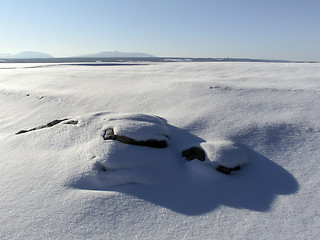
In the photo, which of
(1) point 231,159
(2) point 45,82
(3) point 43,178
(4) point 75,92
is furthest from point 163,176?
(2) point 45,82

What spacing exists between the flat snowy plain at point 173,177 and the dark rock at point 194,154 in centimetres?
8

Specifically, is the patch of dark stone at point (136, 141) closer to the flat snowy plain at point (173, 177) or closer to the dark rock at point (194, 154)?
the flat snowy plain at point (173, 177)

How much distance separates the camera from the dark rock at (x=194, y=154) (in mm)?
2740

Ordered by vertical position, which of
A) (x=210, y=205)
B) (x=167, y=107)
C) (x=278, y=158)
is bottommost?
(x=210, y=205)

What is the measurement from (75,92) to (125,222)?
465 cm

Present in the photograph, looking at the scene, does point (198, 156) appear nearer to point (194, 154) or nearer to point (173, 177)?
point (194, 154)

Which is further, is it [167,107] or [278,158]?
[167,107]

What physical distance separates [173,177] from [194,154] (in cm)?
45

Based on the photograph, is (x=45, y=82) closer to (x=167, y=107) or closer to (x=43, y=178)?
(x=167, y=107)

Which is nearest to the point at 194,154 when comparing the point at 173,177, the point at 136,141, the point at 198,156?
the point at 198,156

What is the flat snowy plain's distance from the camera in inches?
74.8

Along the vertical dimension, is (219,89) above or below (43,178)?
above

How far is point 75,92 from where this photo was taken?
5836 mm

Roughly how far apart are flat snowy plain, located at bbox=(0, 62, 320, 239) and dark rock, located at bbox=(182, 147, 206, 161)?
8 centimetres
